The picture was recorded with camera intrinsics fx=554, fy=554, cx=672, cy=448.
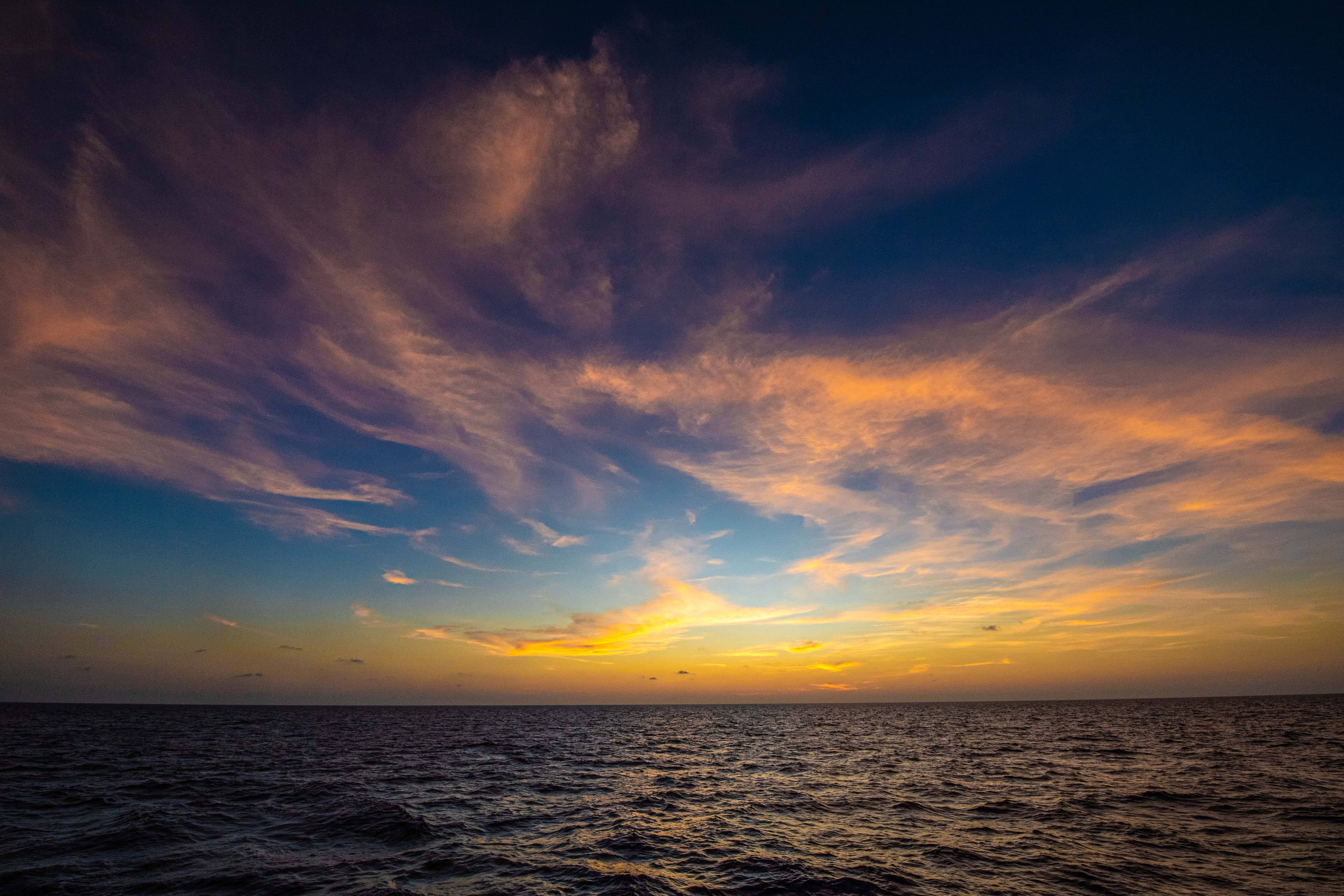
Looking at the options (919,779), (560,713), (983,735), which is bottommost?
(560,713)

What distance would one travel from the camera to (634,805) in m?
27.4

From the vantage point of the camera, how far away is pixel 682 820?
24359 millimetres

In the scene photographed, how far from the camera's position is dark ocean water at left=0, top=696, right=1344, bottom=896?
54.6ft

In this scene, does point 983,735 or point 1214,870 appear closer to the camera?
point 1214,870

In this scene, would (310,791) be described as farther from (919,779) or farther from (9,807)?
(919,779)


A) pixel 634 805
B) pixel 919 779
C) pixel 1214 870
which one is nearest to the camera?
pixel 1214 870

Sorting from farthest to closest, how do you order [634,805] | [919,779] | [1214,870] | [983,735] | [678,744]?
[983,735] < [678,744] < [919,779] < [634,805] < [1214,870]

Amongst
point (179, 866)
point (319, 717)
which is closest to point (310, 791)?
point (179, 866)

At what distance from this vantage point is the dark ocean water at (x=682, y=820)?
54.6 ft

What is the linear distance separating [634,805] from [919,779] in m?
18.5

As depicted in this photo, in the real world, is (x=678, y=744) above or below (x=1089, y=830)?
below

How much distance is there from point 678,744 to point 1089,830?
4823 cm

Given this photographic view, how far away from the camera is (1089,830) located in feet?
70.5

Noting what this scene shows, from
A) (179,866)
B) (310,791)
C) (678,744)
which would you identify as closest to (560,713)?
(678,744)
